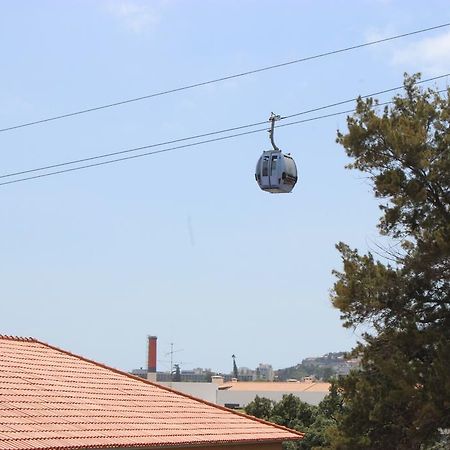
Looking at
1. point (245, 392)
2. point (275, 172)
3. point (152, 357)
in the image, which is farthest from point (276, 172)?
point (245, 392)

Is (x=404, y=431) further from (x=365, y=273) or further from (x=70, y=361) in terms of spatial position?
(x=70, y=361)

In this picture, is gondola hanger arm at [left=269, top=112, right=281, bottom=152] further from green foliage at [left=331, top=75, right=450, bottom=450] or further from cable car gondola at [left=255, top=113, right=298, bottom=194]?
green foliage at [left=331, top=75, right=450, bottom=450]

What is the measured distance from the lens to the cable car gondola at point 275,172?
18.5m

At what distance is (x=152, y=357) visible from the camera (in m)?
92.3

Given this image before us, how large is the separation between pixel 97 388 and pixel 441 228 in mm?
11219

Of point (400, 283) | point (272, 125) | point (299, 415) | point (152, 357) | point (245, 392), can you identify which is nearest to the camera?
point (272, 125)

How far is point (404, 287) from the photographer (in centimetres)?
2773

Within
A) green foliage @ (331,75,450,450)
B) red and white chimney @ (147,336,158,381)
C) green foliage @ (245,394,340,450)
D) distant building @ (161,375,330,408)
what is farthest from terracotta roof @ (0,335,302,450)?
red and white chimney @ (147,336,158,381)

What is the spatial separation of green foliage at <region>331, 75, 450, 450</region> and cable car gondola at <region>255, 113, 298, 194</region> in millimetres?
8840

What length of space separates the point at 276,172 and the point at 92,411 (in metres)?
6.45

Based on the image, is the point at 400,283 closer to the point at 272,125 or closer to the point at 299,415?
the point at 272,125

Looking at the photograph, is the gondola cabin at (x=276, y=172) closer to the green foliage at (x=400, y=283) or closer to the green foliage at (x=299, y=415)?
the green foliage at (x=400, y=283)

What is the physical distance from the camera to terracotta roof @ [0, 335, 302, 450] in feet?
55.7

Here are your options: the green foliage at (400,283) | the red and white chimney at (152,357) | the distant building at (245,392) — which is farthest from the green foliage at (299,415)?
the red and white chimney at (152,357)
